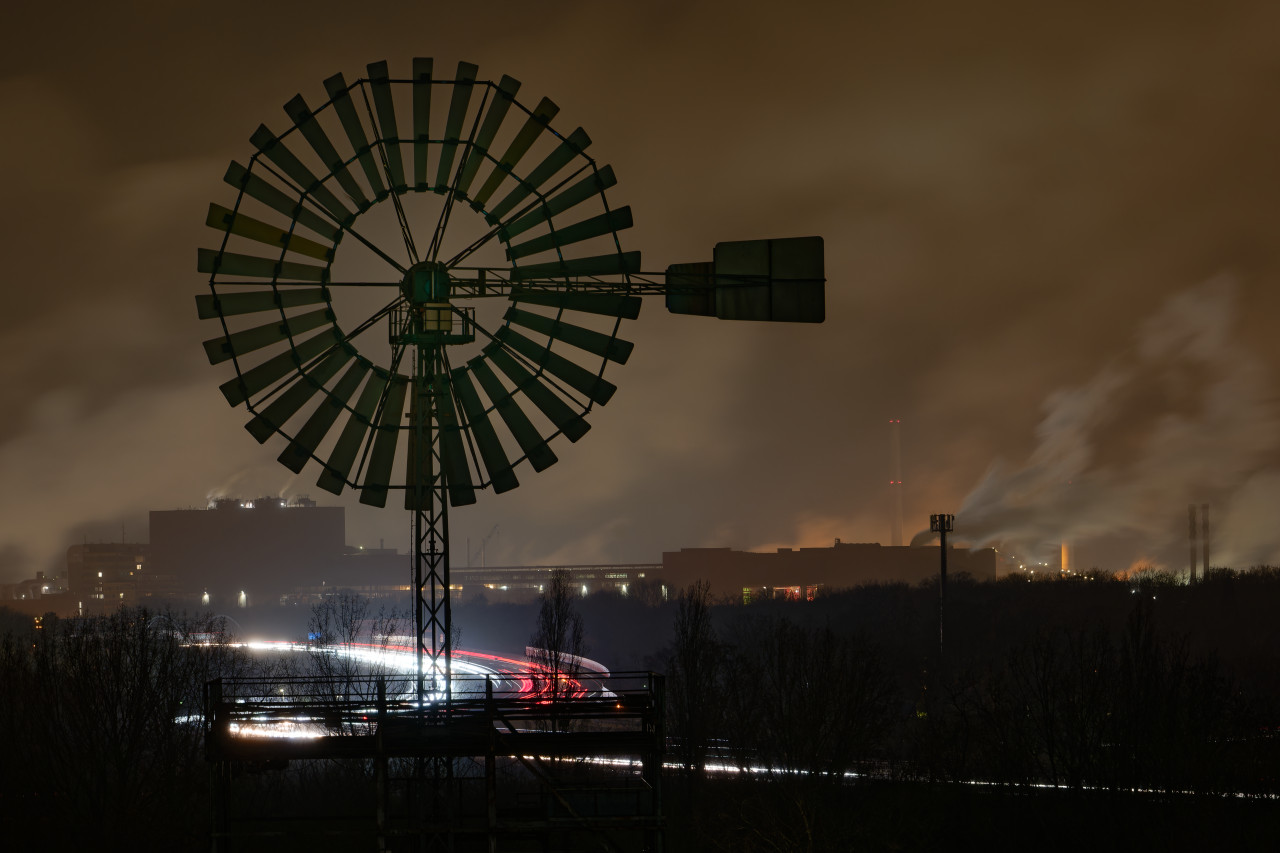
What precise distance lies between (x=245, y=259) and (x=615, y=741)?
8584 mm

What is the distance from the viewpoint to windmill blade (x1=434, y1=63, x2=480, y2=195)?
1731 cm

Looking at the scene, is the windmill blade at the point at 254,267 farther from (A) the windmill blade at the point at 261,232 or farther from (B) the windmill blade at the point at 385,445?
(B) the windmill blade at the point at 385,445

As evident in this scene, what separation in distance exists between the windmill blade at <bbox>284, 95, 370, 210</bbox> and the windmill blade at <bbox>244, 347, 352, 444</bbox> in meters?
2.27

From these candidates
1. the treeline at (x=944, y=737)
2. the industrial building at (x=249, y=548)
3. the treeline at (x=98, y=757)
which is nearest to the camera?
the treeline at (x=98, y=757)

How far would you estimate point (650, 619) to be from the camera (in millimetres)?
105688

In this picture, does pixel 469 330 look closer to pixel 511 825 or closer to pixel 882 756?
pixel 511 825

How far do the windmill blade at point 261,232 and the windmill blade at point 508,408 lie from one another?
8.90 ft

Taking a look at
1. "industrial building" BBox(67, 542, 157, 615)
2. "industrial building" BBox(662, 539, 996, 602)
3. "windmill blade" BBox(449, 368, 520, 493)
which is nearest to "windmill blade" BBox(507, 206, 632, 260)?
"windmill blade" BBox(449, 368, 520, 493)

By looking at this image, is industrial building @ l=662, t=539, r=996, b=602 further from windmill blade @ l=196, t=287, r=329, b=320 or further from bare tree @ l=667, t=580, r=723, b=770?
windmill blade @ l=196, t=287, r=329, b=320

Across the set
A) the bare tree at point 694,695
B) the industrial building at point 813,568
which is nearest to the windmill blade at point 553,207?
the bare tree at point 694,695

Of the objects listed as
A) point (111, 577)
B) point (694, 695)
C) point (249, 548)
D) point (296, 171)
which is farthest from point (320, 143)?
point (111, 577)

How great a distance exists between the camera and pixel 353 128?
17344 millimetres

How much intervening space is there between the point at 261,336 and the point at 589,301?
188 inches

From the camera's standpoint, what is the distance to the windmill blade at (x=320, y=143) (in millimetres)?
17000
